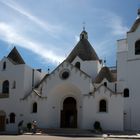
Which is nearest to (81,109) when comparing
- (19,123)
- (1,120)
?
(19,123)

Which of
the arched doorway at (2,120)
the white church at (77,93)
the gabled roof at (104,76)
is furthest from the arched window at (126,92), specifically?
the arched doorway at (2,120)

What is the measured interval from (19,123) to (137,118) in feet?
48.0

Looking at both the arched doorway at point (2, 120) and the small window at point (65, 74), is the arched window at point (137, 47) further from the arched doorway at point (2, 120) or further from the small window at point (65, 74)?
the arched doorway at point (2, 120)

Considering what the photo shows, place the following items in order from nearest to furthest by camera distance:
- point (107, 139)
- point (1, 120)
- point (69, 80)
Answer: point (107, 139), point (69, 80), point (1, 120)

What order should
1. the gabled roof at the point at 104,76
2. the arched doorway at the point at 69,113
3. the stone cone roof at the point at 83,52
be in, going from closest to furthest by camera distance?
the arched doorway at the point at 69,113, the gabled roof at the point at 104,76, the stone cone roof at the point at 83,52

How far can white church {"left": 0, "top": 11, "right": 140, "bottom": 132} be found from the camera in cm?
3956

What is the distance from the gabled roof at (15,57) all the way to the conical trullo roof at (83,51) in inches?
271

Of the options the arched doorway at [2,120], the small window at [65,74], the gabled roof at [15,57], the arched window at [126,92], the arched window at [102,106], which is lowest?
the arched doorway at [2,120]

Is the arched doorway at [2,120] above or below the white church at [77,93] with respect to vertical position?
below

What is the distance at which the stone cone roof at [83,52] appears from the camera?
48.6 m

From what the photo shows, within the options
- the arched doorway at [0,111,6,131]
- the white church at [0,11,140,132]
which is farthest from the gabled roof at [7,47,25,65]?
the arched doorway at [0,111,6,131]

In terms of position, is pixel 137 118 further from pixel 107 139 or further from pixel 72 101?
pixel 107 139

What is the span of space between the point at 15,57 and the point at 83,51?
993cm

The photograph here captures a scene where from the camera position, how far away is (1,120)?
4575 cm
